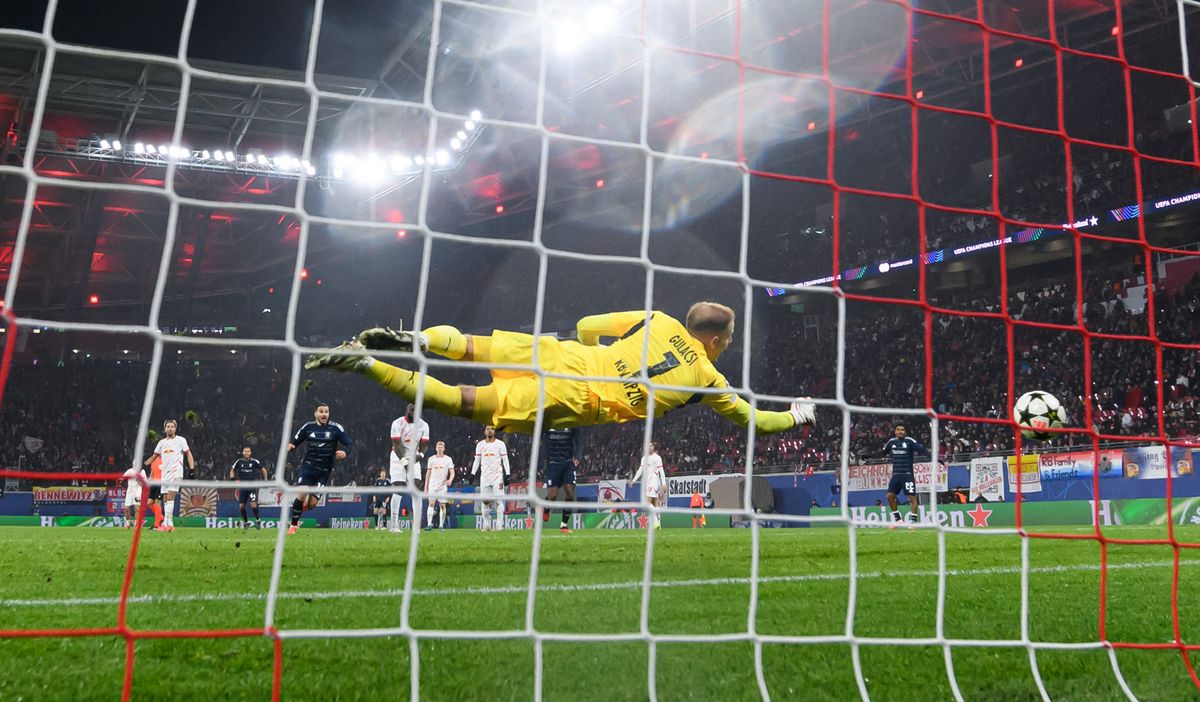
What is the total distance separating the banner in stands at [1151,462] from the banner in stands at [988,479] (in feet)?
6.75

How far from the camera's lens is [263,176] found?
84.4ft

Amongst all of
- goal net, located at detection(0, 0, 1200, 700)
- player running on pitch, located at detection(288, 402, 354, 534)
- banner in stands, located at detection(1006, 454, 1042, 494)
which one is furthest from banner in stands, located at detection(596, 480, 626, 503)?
player running on pitch, located at detection(288, 402, 354, 534)

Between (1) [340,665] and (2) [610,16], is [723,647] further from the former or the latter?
(2) [610,16]

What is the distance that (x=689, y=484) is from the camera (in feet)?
69.9

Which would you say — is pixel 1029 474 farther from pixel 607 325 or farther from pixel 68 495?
pixel 68 495


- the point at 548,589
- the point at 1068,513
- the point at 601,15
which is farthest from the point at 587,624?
the point at 1068,513

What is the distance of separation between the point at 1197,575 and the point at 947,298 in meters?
21.2

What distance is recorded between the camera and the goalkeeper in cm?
504

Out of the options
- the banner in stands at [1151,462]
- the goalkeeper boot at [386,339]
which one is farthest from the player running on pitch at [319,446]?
the banner in stands at [1151,462]

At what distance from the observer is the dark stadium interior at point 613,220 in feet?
63.1

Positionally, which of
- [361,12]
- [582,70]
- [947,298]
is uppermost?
[582,70]

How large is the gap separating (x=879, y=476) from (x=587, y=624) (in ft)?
54.1

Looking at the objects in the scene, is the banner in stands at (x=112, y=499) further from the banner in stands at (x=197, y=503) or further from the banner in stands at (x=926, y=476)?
the banner in stands at (x=926, y=476)

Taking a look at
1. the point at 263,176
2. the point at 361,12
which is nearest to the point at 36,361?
the point at 263,176
